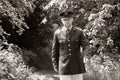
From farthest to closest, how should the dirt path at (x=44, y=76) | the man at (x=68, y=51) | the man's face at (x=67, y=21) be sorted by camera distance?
the dirt path at (x=44, y=76), the man at (x=68, y=51), the man's face at (x=67, y=21)

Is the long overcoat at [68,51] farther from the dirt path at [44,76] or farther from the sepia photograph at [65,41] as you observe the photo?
the dirt path at [44,76]

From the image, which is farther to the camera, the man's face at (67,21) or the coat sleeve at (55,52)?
the coat sleeve at (55,52)

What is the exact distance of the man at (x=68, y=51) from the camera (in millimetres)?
4777

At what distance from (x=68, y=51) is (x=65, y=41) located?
164 mm

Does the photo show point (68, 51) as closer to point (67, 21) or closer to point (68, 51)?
point (68, 51)

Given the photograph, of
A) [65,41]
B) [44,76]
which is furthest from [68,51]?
[44,76]

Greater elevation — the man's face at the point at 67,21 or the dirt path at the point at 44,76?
the man's face at the point at 67,21

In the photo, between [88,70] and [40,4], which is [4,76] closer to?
[88,70]

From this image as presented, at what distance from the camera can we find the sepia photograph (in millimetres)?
4816

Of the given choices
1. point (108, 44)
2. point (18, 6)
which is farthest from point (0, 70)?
point (108, 44)

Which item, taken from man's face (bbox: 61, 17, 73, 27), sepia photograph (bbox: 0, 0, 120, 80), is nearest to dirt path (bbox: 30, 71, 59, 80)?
sepia photograph (bbox: 0, 0, 120, 80)

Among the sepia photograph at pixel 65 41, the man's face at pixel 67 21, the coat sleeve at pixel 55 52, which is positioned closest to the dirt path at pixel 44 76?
the sepia photograph at pixel 65 41

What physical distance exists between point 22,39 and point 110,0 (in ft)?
16.4

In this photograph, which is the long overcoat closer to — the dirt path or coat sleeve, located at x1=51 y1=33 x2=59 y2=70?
coat sleeve, located at x1=51 y1=33 x2=59 y2=70
